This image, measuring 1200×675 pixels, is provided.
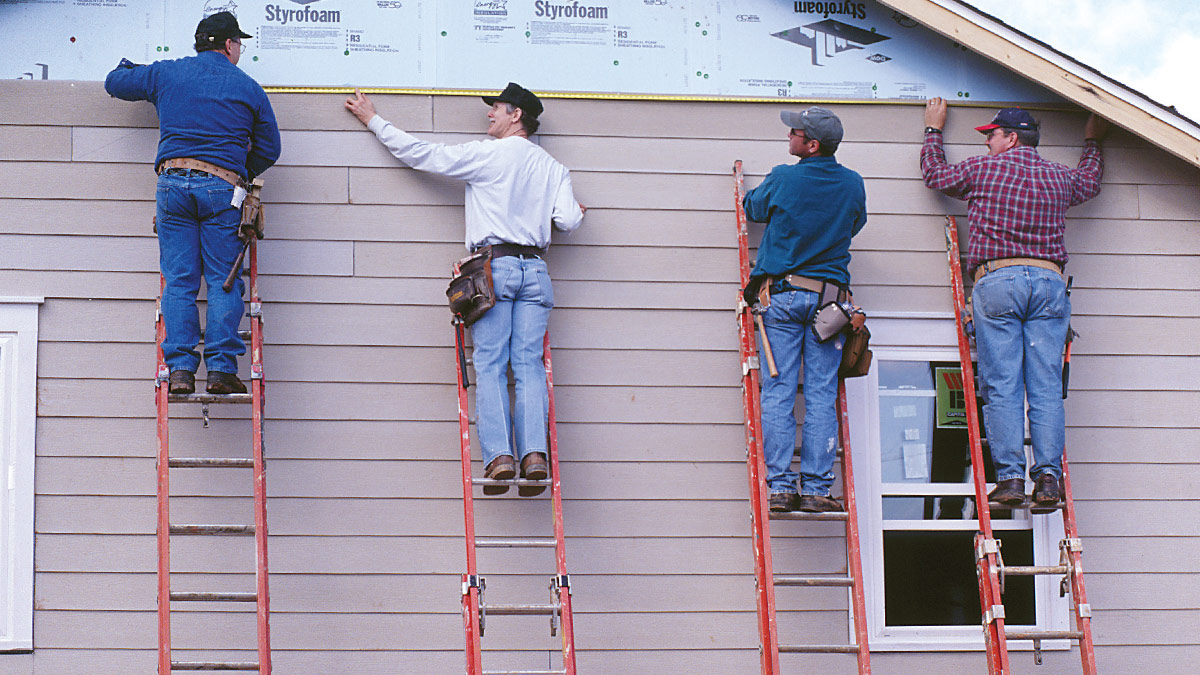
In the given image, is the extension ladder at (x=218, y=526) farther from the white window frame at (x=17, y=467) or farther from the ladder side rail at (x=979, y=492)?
the ladder side rail at (x=979, y=492)

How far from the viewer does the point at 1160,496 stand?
6242 millimetres

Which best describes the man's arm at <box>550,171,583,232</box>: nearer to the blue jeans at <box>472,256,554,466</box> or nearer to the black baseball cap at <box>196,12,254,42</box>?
the blue jeans at <box>472,256,554,466</box>

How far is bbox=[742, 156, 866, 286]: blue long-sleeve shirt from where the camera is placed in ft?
18.9

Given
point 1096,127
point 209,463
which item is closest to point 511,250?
point 209,463

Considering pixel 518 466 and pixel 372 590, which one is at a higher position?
pixel 518 466

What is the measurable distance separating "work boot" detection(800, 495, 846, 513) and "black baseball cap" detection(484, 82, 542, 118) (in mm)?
2252

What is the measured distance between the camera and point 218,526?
5219 millimetres

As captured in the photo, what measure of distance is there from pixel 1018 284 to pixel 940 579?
5.05 ft

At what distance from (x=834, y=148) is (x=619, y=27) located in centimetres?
131

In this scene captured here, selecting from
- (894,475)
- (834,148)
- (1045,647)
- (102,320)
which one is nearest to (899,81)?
(834,148)

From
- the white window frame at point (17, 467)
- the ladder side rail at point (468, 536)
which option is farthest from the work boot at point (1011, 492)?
the white window frame at point (17, 467)

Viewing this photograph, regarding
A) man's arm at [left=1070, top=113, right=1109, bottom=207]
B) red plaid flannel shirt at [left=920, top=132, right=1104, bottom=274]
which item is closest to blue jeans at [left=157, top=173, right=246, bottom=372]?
red plaid flannel shirt at [left=920, top=132, right=1104, bottom=274]

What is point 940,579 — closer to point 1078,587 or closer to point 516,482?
point 1078,587

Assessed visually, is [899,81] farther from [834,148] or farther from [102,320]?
[102,320]
